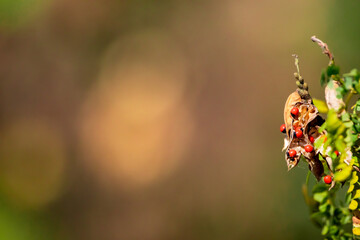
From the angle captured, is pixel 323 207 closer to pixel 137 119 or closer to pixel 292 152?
pixel 292 152

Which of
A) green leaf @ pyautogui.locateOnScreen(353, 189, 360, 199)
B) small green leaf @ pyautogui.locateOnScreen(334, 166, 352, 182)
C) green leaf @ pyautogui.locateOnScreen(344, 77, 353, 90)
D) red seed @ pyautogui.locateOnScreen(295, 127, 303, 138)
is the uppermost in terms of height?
green leaf @ pyautogui.locateOnScreen(344, 77, 353, 90)

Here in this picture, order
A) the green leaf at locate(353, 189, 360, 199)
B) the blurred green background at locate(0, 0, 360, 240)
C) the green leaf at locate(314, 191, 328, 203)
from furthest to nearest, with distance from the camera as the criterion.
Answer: the blurred green background at locate(0, 0, 360, 240)
the green leaf at locate(353, 189, 360, 199)
the green leaf at locate(314, 191, 328, 203)

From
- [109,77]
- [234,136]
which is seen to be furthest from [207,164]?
[109,77]

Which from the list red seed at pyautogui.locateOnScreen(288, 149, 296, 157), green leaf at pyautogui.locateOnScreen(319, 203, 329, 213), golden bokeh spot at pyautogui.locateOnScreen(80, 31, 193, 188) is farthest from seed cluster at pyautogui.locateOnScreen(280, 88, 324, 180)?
golden bokeh spot at pyautogui.locateOnScreen(80, 31, 193, 188)

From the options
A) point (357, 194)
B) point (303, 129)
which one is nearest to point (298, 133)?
point (303, 129)

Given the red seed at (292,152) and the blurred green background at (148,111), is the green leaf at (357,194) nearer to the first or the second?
the red seed at (292,152)

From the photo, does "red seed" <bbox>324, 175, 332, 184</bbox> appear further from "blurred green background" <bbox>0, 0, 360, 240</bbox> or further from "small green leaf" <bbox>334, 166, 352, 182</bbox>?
"blurred green background" <bbox>0, 0, 360, 240</bbox>

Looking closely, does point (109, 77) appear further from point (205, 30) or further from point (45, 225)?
point (45, 225)

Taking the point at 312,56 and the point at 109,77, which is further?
the point at 109,77
